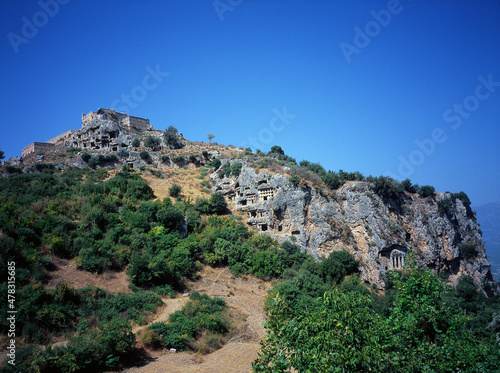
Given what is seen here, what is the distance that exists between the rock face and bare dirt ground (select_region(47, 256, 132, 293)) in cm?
1597

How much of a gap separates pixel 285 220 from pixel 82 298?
20.3 meters

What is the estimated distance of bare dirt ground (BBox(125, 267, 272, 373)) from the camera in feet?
47.5

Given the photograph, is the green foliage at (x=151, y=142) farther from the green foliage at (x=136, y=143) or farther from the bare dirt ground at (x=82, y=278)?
the bare dirt ground at (x=82, y=278)

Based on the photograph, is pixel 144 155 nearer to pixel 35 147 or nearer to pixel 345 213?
pixel 35 147

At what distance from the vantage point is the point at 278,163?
38250 millimetres

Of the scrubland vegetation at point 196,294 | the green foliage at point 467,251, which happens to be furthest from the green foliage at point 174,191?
the green foliage at point 467,251

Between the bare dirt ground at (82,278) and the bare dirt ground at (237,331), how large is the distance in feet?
10.4

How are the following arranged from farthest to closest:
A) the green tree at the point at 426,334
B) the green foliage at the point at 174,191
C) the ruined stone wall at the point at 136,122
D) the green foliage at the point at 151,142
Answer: the ruined stone wall at the point at 136,122 < the green foliage at the point at 151,142 < the green foliage at the point at 174,191 < the green tree at the point at 426,334

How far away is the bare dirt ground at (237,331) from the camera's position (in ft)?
47.5

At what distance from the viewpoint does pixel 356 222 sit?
32.7 meters

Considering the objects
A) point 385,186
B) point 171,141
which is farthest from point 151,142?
point 385,186

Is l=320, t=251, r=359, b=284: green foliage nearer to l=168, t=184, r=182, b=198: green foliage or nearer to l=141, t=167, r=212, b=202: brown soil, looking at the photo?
l=141, t=167, r=212, b=202: brown soil

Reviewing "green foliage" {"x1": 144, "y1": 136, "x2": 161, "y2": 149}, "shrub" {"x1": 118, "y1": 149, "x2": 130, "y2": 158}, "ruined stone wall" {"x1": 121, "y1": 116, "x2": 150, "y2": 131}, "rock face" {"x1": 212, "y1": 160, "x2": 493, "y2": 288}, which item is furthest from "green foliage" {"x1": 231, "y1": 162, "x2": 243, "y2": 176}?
"ruined stone wall" {"x1": 121, "y1": 116, "x2": 150, "y2": 131}

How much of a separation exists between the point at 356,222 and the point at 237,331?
19.0 m
